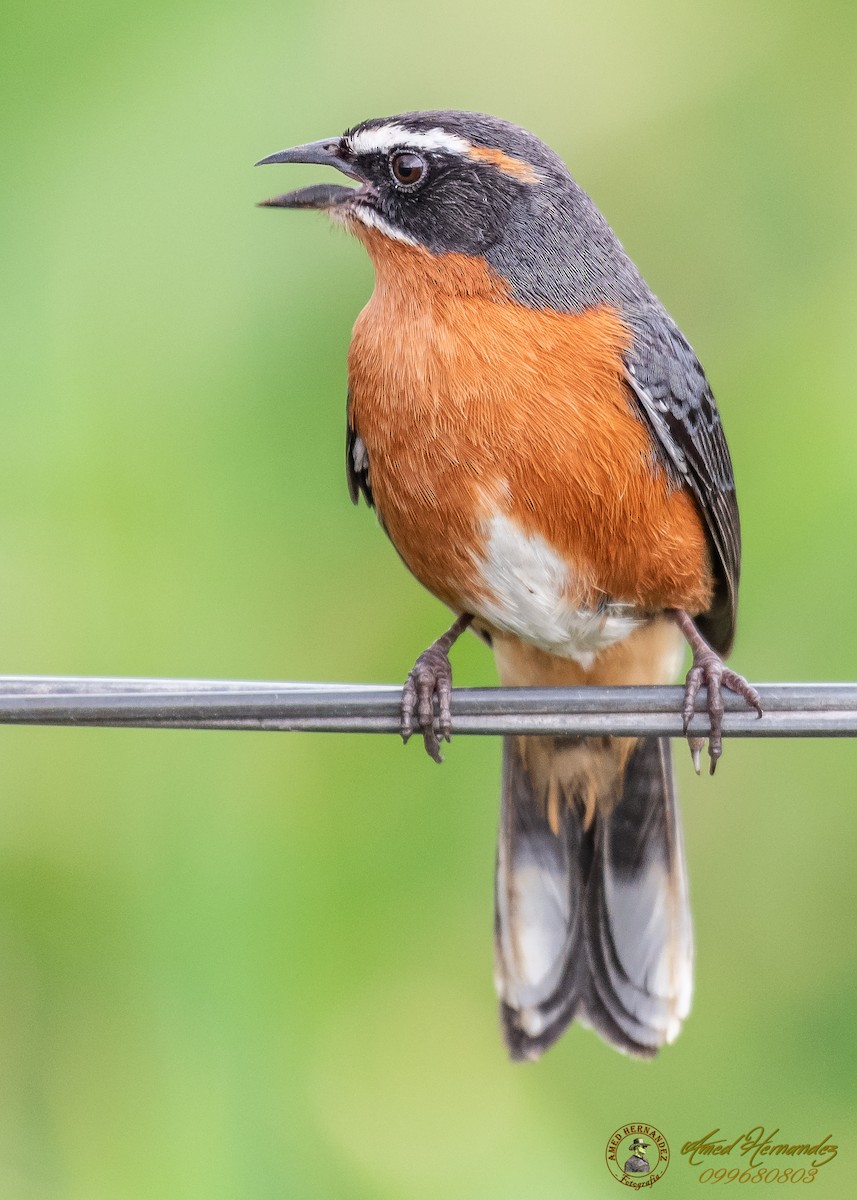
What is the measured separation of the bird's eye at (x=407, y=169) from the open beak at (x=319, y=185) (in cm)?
13

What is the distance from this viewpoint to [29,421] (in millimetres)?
5996

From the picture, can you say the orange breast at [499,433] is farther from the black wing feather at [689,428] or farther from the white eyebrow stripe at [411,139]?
the white eyebrow stripe at [411,139]

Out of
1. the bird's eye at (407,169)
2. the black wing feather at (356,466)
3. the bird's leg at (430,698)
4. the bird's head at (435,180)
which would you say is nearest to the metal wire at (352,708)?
the bird's leg at (430,698)

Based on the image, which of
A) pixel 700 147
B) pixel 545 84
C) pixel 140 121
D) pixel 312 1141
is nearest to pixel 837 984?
pixel 312 1141

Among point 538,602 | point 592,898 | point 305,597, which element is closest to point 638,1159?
point 592,898

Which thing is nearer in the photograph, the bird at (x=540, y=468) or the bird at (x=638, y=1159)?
the bird at (x=540, y=468)

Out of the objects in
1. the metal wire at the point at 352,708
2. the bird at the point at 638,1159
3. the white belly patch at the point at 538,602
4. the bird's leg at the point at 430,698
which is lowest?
the bird at the point at 638,1159

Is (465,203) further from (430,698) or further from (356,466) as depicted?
(430,698)

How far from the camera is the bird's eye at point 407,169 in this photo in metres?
4.86

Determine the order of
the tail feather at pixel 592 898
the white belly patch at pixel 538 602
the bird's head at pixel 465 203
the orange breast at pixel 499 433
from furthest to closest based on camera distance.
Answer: the tail feather at pixel 592 898 < the bird's head at pixel 465 203 < the white belly patch at pixel 538 602 < the orange breast at pixel 499 433
